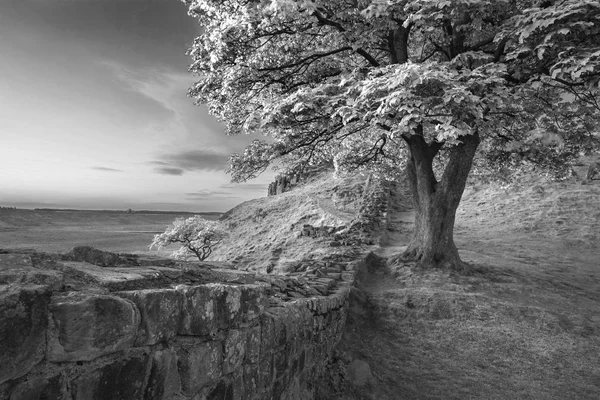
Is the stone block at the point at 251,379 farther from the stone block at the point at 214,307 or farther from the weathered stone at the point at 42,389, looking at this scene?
the weathered stone at the point at 42,389

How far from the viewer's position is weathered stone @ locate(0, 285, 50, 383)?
160 cm

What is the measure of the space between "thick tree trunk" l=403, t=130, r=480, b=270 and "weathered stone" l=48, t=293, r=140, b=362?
1010 cm

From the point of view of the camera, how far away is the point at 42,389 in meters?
1.73

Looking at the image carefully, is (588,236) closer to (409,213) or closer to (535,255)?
(535,255)

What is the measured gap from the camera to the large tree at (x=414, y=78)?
651cm

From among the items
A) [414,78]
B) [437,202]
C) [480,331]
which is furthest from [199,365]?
[437,202]

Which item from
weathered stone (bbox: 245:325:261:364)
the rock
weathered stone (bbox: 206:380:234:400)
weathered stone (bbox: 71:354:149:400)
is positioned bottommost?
the rock

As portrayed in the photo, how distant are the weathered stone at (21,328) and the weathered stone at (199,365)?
94cm

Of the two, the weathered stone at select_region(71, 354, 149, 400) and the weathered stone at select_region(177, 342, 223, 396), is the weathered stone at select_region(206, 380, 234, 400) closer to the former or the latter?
the weathered stone at select_region(177, 342, 223, 396)

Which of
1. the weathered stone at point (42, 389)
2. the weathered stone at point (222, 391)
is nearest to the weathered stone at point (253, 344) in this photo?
the weathered stone at point (222, 391)

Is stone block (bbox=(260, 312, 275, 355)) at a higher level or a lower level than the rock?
higher

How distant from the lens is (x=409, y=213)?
23.5 metres

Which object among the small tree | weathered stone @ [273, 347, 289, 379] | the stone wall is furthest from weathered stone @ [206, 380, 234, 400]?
the small tree

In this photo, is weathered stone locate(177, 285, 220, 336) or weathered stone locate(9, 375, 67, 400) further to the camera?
weathered stone locate(177, 285, 220, 336)
